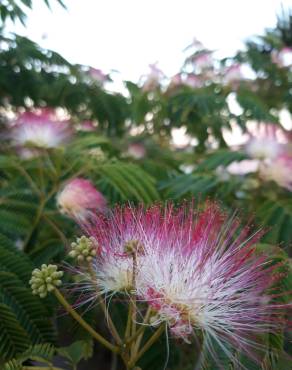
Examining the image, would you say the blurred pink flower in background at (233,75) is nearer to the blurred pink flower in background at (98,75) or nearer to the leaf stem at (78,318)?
the blurred pink flower in background at (98,75)

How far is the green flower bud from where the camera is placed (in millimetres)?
1023

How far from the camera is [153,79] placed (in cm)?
349

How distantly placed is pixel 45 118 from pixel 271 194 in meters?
1.00

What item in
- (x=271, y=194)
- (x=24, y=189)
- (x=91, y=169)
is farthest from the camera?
(x=271, y=194)

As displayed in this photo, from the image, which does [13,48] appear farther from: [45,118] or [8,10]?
[45,118]

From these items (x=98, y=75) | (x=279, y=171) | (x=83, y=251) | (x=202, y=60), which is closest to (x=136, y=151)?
(x=98, y=75)

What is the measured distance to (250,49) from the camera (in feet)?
12.1

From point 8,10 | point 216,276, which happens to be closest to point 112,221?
point 216,276

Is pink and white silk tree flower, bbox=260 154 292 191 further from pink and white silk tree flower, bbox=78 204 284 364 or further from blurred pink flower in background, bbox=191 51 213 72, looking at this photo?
blurred pink flower in background, bbox=191 51 213 72

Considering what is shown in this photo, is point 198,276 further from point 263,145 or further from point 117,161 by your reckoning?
point 263,145

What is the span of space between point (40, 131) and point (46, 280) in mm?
1121

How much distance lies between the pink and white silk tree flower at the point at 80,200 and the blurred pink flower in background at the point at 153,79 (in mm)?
1754

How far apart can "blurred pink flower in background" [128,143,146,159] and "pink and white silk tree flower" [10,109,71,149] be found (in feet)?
2.04

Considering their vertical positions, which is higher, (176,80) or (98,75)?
(176,80)
